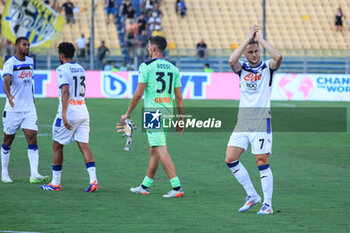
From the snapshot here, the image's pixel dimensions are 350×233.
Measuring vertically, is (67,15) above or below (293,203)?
above

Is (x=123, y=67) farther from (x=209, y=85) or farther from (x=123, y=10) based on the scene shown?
(x=123, y=10)

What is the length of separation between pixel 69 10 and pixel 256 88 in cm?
3178

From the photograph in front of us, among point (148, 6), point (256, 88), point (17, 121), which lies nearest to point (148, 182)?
point (256, 88)

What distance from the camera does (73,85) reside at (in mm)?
9750

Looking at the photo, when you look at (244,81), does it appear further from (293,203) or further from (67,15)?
(67,15)

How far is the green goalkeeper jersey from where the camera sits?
929cm

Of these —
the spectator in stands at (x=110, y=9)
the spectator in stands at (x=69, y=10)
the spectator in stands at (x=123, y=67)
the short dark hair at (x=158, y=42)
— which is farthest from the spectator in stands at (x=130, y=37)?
the short dark hair at (x=158, y=42)

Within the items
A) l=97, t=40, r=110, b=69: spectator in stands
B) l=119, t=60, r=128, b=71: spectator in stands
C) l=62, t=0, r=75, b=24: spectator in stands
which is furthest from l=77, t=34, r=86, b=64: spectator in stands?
l=62, t=0, r=75, b=24: spectator in stands

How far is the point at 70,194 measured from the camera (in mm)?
9656

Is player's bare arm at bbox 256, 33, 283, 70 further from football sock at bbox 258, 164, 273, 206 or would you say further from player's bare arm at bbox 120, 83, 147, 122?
player's bare arm at bbox 120, 83, 147, 122

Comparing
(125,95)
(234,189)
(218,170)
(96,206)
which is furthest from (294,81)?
(96,206)

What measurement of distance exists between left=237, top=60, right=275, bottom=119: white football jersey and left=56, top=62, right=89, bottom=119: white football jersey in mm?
2497

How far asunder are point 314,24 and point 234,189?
109 feet

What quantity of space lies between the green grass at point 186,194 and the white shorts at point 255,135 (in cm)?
78
